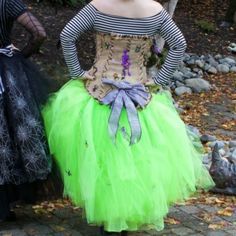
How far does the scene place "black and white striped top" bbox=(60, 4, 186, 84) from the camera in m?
4.12

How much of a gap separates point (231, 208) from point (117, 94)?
5.74 ft

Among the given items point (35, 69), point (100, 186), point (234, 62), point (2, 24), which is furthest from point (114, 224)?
point (234, 62)

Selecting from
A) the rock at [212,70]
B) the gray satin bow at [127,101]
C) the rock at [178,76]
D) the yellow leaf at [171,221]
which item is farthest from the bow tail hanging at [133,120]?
the rock at [212,70]

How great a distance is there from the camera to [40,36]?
14.3ft

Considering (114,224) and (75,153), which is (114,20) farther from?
(114,224)

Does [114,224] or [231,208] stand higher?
[114,224]

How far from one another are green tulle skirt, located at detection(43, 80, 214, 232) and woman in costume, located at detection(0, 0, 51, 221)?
0.12 meters

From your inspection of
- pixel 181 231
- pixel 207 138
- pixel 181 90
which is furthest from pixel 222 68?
pixel 181 231

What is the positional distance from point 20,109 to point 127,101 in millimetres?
737

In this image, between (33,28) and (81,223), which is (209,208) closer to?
(81,223)

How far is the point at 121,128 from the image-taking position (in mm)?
4098

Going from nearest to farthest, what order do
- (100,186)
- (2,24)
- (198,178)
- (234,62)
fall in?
1. (100,186)
2. (2,24)
3. (198,178)
4. (234,62)

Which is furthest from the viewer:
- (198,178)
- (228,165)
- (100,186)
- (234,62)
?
(234,62)

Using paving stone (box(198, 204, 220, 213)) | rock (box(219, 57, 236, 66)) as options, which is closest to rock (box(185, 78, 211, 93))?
rock (box(219, 57, 236, 66))
